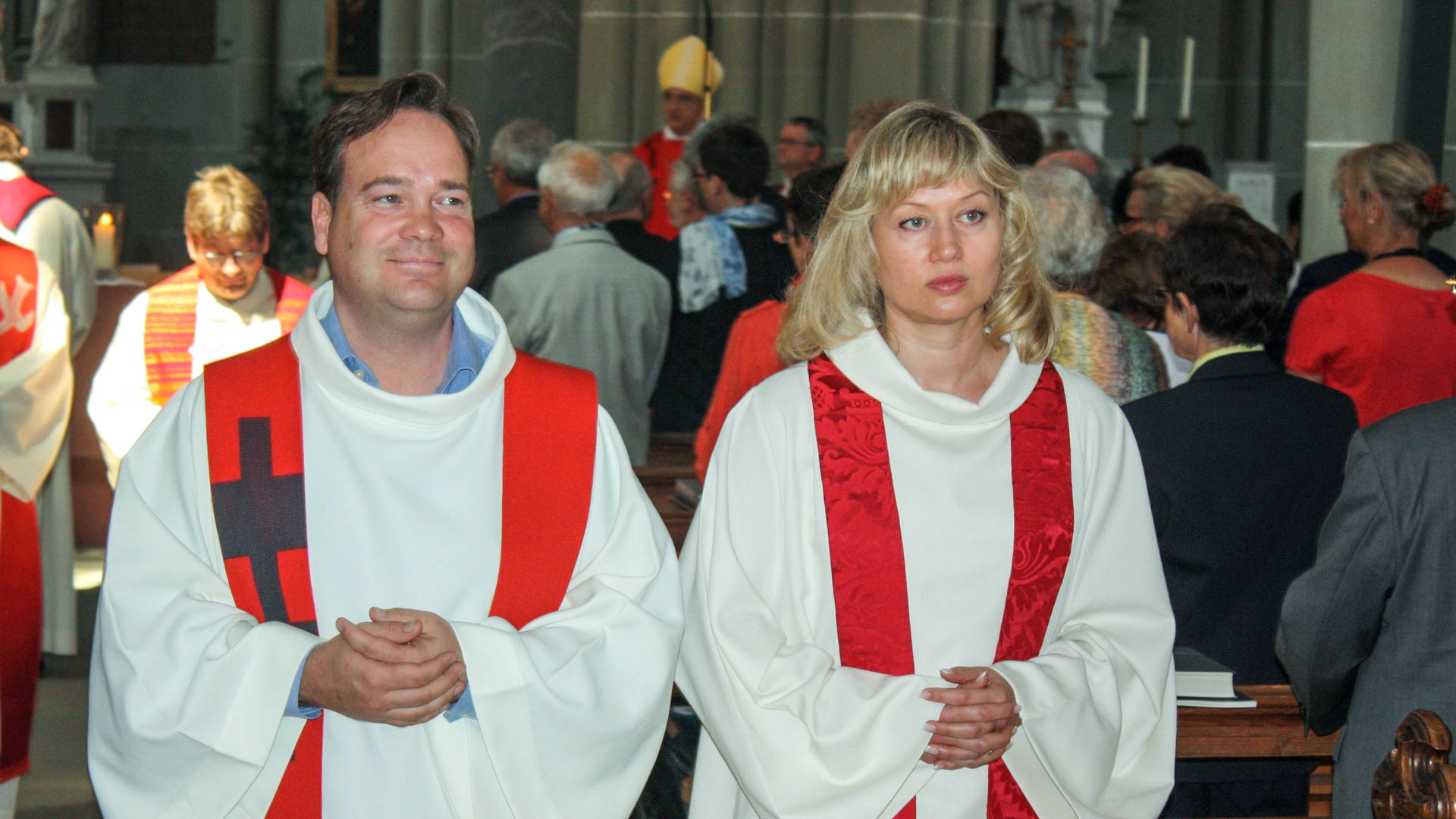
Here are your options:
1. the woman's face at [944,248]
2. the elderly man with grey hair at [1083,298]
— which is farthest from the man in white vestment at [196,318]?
the woman's face at [944,248]

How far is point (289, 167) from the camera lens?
12492mm

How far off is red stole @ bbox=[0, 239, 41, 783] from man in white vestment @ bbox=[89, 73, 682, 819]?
191 cm

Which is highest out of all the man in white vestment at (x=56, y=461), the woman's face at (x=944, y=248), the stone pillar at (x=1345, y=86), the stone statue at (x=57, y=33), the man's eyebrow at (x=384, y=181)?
the stone statue at (x=57, y=33)

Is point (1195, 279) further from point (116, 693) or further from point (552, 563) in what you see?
point (116, 693)

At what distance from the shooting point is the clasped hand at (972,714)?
2.18 metres

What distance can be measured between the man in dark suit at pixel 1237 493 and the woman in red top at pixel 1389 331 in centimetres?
96

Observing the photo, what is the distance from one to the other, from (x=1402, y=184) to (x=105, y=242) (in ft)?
19.7

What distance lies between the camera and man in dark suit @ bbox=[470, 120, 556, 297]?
596 centimetres

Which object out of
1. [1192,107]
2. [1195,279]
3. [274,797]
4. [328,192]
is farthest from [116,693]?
[1192,107]

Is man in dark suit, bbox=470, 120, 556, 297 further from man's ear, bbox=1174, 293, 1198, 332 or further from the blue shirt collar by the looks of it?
the blue shirt collar

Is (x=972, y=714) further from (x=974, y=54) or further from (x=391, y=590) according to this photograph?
(x=974, y=54)

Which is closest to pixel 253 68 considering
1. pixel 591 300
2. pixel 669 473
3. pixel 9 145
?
pixel 9 145

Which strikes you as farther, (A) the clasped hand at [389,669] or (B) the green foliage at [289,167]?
(B) the green foliage at [289,167]

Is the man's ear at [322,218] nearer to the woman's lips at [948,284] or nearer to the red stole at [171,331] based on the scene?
the woman's lips at [948,284]
